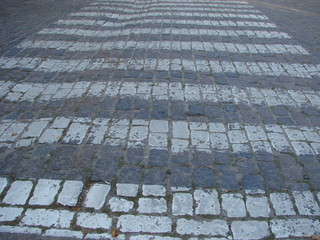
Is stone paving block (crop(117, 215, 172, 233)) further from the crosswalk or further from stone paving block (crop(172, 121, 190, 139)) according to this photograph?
stone paving block (crop(172, 121, 190, 139))

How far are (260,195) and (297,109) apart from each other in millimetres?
2189

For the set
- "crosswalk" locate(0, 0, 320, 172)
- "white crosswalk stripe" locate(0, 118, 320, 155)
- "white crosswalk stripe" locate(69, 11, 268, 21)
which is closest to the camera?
"white crosswalk stripe" locate(0, 118, 320, 155)

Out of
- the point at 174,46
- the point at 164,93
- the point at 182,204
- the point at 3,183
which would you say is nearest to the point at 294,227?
the point at 182,204

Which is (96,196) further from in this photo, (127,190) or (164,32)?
(164,32)

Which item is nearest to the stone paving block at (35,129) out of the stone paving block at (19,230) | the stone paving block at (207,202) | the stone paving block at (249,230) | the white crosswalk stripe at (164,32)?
the stone paving block at (19,230)

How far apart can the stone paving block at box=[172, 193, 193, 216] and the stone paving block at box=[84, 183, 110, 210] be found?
757mm

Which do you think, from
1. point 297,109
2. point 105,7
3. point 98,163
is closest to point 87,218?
point 98,163

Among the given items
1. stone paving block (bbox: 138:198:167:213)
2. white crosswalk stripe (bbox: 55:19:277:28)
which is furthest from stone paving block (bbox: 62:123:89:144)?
white crosswalk stripe (bbox: 55:19:277:28)

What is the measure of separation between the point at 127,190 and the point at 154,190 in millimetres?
301

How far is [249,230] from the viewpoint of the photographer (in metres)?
2.95

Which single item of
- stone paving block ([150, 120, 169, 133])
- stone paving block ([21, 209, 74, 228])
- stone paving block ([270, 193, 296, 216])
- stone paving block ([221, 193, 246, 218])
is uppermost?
stone paving block ([21, 209, 74, 228])

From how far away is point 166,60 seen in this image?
653 cm

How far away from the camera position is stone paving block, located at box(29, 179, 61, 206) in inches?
126

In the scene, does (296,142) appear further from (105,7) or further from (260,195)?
(105,7)
